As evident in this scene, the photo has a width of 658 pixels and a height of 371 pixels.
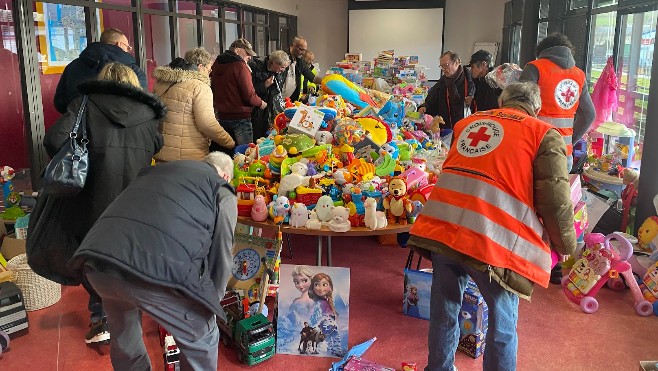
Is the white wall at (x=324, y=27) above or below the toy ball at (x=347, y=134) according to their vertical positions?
above

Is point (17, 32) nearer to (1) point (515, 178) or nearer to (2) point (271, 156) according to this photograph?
(2) point (271, 156)

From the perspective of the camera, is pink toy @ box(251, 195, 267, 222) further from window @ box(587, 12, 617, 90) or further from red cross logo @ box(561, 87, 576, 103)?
window @ box(587, 12, 617, 90)

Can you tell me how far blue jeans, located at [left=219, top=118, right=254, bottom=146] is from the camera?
195 inches

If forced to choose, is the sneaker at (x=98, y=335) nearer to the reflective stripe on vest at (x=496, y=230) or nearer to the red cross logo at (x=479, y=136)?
the reflective stripe on vest at (x=496, y=230)

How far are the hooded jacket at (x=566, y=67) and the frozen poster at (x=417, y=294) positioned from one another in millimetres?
1602

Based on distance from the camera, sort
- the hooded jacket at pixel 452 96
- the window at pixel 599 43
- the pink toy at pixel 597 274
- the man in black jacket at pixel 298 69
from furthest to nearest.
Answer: the man in black jacket at pixel 298 69 → the window at pixel 599 43 → the hooded jacket at pixel 452 96 → the pink toy at pixel 597 274

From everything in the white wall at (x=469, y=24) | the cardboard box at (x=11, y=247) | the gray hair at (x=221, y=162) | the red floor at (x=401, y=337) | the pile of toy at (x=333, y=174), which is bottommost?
the red floor at (x=401, y=337)

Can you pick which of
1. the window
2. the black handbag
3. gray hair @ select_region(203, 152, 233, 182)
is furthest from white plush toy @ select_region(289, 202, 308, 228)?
the window

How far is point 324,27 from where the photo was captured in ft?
50.4

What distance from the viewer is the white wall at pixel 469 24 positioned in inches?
544

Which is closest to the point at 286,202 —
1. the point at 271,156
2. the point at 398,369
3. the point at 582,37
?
the point at 271,156

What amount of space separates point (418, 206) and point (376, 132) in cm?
92

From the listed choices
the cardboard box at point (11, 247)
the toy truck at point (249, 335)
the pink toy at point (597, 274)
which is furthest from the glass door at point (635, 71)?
the cardboard box at point (11, 247)

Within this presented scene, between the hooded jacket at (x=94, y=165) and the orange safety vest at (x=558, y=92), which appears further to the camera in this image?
the orange safety vest at (x=558, y=92)
